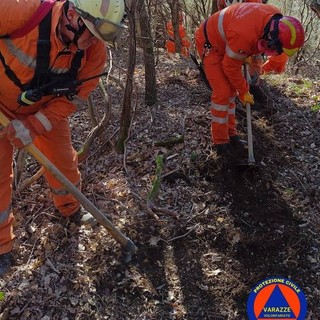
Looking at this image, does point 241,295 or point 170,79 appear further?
point 170,79

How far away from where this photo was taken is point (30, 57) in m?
2.79

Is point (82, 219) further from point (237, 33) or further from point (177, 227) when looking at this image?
point (237, 33)

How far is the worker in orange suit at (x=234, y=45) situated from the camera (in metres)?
3.79

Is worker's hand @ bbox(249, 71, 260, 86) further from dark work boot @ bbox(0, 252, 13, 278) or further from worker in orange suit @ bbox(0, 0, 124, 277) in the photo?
dark work boot @ bbox(0, 252, 13, 278)

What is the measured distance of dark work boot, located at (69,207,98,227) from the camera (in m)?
3.75

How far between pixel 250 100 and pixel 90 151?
6.58 ft

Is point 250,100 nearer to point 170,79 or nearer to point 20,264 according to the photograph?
point 170,79

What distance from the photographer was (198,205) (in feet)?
13.1

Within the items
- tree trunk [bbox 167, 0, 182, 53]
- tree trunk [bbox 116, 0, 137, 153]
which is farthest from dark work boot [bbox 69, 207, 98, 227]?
tree trunk [bbox 167, 0, 182, 53]

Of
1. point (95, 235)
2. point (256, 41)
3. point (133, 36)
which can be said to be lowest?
point (95, 235)

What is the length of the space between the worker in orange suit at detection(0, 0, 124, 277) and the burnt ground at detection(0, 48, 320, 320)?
495 millimetres

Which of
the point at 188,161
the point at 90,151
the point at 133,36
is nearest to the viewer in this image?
the point at 133,36

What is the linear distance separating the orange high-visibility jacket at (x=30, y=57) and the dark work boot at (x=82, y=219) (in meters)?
1.11

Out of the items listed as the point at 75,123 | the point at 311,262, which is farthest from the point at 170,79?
the point at 311,262
